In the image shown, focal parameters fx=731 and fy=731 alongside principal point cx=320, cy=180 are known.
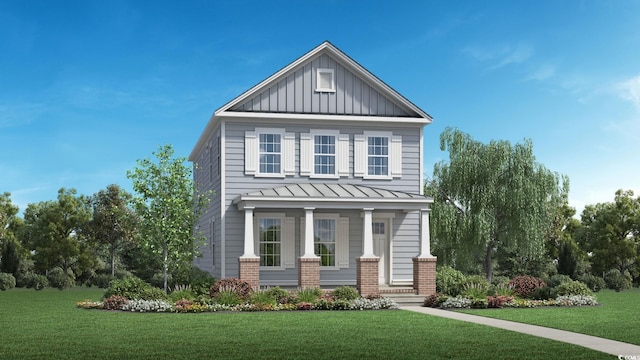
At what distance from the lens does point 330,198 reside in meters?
25.9

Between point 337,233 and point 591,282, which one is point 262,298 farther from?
point 591,282

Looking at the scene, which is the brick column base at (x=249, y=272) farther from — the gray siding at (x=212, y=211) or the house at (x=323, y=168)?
the gray siding at (x=212, y=211)

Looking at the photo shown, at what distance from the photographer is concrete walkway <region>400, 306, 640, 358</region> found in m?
13.7

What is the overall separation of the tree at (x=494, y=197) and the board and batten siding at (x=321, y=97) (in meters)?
6.90

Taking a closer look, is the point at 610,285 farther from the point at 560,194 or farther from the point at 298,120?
the point at 298,120

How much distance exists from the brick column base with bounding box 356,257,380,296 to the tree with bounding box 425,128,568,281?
9150 millimetres

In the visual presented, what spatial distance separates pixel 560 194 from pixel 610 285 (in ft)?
18.2

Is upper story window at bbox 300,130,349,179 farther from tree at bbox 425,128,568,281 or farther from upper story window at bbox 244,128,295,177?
tree at bbox 425,128,568,281

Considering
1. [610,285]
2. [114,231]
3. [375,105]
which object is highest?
[375,105]

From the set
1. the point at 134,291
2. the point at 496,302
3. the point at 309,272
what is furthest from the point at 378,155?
the point at 134,291

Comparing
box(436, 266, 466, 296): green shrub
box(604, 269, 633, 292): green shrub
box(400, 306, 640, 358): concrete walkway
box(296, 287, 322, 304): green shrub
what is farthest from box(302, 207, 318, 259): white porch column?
box(604, 269, 633, 292): green shrub

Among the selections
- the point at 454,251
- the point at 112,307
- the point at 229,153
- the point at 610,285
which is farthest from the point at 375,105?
the point at 610,285

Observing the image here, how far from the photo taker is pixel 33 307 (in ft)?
78.8

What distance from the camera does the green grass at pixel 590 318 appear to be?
16344mm
